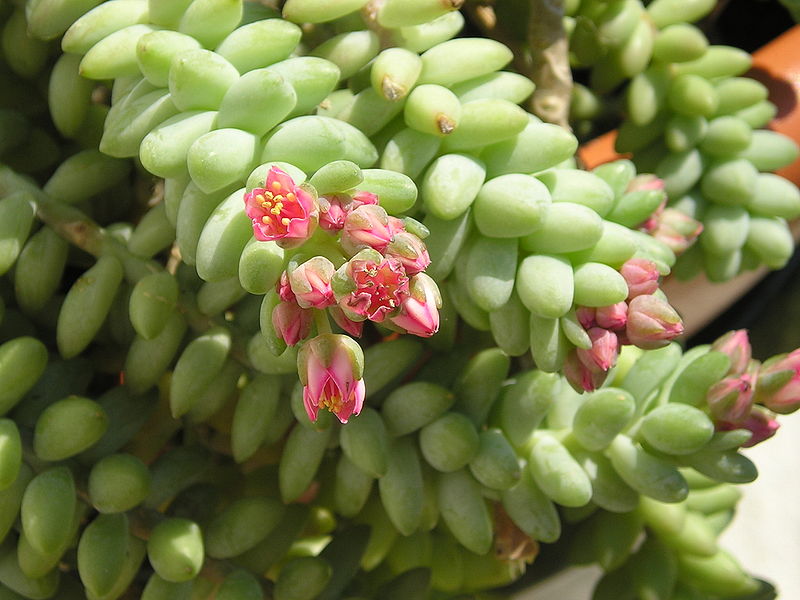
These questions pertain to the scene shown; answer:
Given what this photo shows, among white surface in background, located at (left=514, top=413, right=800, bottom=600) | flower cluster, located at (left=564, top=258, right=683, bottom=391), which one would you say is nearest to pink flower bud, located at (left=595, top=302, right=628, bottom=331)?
flower cluster, located at (left=564, top=258, right=683, bottom=391)

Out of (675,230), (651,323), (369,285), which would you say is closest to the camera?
(369,285)

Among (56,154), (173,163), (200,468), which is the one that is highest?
(173,163)

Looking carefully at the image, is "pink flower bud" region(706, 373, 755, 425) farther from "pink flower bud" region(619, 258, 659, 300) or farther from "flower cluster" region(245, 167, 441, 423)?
"flower cluster" region(245, 167, 441, 423)

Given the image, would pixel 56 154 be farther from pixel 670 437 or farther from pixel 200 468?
pixel 670 437

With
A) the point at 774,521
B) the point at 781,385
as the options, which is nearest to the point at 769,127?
the point at 781,385

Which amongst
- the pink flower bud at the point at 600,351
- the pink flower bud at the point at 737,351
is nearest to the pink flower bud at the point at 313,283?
the pink flower bud at the point at 600,351

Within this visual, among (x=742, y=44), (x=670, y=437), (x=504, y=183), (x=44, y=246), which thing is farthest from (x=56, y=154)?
(x=742, y=44)

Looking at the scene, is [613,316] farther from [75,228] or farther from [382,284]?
[75,228]
